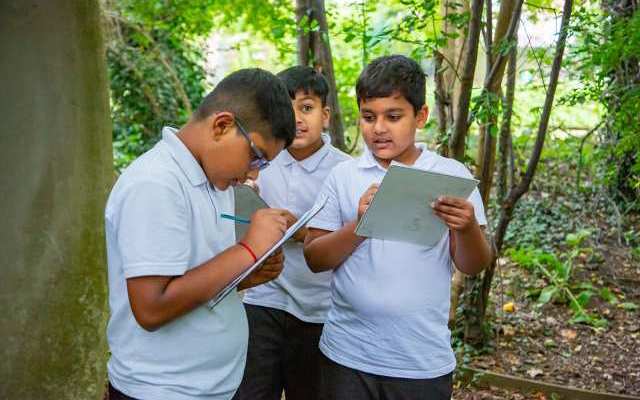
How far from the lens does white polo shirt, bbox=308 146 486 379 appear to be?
2.44 m

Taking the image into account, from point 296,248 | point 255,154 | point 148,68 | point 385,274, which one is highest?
point 255,154

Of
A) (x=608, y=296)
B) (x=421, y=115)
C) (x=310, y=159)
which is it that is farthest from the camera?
(x=608, y=296)

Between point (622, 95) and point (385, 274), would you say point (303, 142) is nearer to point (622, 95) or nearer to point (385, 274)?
point (385, 274)

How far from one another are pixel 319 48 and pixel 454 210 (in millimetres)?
2512

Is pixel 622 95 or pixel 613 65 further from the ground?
pixel 613 65

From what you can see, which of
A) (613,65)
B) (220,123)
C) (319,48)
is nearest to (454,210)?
(220,123)

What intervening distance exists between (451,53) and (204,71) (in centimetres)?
681

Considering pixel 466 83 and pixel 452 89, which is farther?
pixel 452 89

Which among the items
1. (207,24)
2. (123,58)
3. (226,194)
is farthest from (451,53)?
(123,58)

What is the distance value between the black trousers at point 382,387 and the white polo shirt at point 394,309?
0.08 feet

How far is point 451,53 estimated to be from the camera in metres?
5.21

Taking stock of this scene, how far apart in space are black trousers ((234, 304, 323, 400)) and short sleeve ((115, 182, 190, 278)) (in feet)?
3.72

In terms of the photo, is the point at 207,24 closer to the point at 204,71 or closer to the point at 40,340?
the point at 204,71

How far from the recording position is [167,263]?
1779 mm
